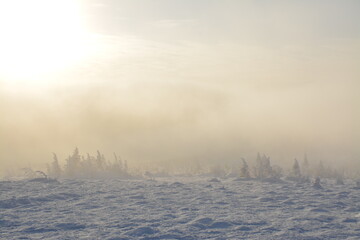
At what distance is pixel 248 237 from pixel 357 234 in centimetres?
1271

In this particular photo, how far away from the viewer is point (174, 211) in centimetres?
5459

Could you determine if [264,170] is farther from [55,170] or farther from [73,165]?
[55,170]

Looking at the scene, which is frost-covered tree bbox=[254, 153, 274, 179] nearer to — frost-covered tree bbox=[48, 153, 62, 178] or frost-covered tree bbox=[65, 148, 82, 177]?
frost-covered tree bbox=[65, 148, 82, 177]

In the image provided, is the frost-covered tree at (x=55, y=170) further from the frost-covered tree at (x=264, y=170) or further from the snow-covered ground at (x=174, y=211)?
the frost-covered tree at (x=264, y=170)

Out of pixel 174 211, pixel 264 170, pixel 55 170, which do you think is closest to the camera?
pixel 174 211

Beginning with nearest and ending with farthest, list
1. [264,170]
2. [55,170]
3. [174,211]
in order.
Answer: [174,211]
[264,170]
[55,170]

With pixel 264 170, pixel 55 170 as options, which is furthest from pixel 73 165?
pixel 264 170

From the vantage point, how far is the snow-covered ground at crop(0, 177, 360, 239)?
42.5m

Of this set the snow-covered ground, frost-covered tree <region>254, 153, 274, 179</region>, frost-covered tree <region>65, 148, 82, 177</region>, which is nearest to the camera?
the snow-covered ground

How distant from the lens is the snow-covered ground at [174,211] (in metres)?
42.5

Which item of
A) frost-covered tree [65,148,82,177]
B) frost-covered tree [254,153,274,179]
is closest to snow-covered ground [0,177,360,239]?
frost-covered tree [254,153,274,179]

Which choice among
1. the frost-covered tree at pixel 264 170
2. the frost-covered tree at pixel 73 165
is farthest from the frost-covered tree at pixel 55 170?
the frost-covered tree at pixel 264 170

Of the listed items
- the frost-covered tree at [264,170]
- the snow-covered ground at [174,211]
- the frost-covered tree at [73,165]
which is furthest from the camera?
the frost-covered tree at [73,165]

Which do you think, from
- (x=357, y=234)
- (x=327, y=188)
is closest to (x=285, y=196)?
(x=327, y=188)
